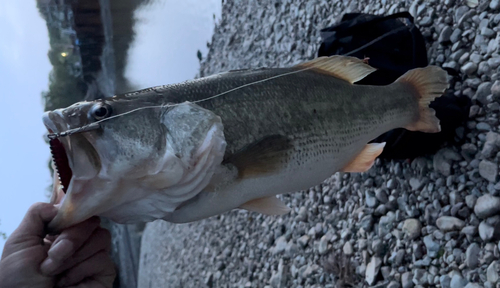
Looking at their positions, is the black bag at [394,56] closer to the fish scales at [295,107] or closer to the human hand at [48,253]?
the fish scales at [295,107]

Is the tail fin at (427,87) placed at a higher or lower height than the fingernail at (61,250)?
higher

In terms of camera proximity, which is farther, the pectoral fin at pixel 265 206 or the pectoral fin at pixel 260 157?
the pectoral fin at pixel 265 206

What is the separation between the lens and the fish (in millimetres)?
988

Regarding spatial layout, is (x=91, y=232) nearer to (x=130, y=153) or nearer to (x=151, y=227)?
(x=130, y=153)

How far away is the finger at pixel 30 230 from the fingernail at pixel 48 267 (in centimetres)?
8

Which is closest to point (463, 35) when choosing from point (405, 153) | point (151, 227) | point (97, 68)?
point (405, 153)

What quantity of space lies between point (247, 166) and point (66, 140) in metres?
0.53

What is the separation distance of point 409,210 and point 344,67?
1.19 metres

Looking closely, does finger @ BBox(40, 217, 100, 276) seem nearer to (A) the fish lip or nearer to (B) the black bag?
(A) the fish lip

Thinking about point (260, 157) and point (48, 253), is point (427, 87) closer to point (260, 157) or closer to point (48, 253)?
point (260, 157)

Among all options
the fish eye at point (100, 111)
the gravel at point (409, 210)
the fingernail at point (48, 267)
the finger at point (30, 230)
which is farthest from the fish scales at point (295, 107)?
the gravel at point (409, 210)

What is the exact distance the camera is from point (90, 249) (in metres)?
1.12

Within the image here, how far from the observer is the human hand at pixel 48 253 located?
3.37ft

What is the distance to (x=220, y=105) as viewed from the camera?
1178 mm
